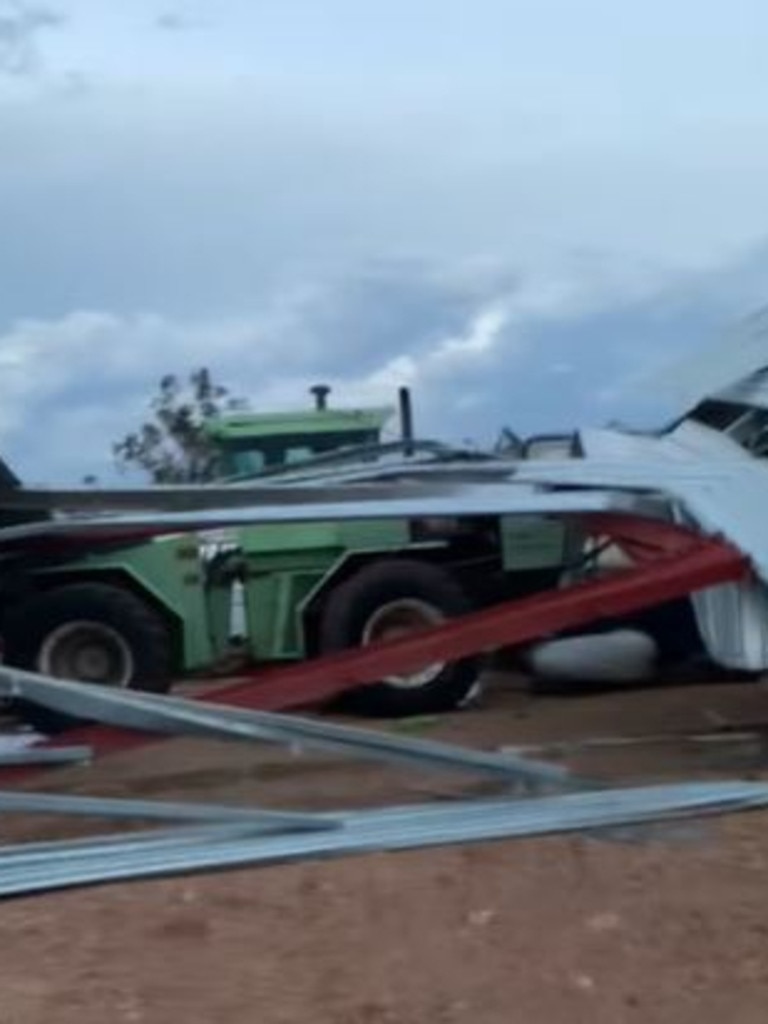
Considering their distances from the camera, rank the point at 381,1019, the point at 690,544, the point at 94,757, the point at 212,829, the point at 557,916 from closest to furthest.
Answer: the point at 381,1019, the point at 557,916, the point at 212,829, the point at 94,757, the point at 690,544

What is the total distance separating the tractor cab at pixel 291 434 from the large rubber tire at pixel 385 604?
2.92 metres

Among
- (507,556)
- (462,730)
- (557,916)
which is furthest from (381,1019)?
(507,556)

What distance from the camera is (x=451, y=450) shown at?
15609mm

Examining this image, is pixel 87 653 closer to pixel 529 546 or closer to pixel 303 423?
pixel 529 546

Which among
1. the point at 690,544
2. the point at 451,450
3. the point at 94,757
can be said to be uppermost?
the point at 451,450

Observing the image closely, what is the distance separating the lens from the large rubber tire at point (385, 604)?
1403 cm

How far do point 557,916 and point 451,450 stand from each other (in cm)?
920

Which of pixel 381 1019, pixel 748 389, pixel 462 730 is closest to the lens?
pixel 381 1019

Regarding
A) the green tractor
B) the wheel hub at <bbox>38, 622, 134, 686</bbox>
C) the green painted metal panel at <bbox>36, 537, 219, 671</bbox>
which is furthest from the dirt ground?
the green painted metal panel at <bbox>36, 537, 219, 671</bbox>

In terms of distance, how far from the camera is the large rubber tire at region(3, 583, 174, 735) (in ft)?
46.3

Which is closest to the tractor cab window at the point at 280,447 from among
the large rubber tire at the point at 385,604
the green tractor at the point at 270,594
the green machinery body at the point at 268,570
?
the green tractor at the point at 270,594

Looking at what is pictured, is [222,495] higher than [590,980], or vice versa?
[222,495]

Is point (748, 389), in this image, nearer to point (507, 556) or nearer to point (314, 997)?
point (507, 556)

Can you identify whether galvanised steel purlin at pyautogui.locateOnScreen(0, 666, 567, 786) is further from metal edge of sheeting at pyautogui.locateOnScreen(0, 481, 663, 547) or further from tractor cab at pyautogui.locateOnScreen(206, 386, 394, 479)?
tractor cab at pyautogui.locateOnScreen(206, 386, 394, 479)
